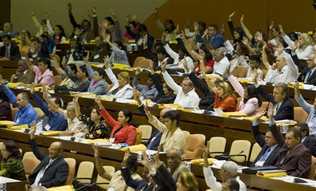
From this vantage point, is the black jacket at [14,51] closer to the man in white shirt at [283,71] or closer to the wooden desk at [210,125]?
the wooden desk at [210,125]

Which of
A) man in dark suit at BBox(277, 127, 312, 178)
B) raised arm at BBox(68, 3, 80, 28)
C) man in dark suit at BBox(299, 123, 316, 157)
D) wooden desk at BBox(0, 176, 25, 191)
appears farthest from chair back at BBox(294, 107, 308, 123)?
raised arm at BBox(68, 3, 80, 28)

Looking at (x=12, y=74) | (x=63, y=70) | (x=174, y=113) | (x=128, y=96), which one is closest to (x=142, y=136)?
(x=174, y=113)

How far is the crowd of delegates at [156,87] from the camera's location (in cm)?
853

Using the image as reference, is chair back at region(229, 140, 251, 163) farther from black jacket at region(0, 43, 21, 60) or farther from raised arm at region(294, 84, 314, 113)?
black jacket at region(0, 43, 21, 60)

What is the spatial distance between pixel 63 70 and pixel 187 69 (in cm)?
268

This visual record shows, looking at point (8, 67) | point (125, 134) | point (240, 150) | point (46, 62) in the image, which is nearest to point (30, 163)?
point (125, 134)

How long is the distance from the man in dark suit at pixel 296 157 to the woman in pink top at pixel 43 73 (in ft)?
24.3

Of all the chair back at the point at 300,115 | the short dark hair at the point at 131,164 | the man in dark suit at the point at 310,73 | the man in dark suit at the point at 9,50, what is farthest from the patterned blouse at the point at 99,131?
the man in dark suit at the point at 9,50

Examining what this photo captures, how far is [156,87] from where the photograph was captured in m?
13.0

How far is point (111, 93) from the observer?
13664mm

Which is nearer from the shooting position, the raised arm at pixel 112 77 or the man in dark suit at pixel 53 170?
the man in dark suit at pixel 53 170

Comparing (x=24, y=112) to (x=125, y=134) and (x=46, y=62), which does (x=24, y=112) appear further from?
(x=46, y=62)

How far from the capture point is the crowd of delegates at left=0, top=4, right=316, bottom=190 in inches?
336

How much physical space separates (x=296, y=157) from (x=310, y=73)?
4.96 meters
